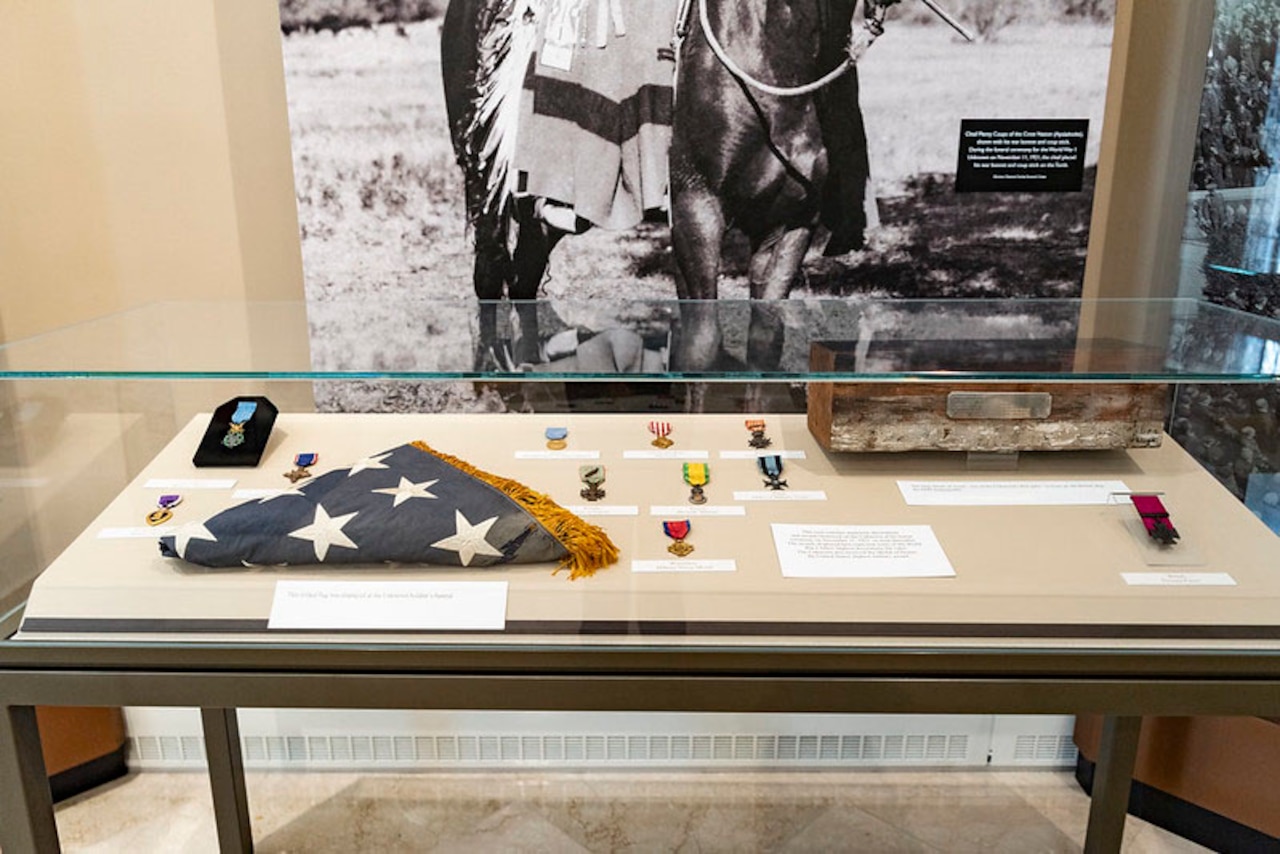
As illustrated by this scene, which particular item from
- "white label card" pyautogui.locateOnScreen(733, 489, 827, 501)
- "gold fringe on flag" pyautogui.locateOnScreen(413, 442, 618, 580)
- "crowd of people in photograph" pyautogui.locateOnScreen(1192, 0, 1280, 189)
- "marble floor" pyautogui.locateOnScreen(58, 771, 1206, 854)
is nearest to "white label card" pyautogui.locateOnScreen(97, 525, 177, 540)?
"gold fringe on flag" pyautogui.locateOnScreen(413, 442, 618, 580)

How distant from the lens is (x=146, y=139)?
2160 mm

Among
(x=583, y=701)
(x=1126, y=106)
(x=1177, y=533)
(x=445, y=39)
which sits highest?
(x=445, y=39)

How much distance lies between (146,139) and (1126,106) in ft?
7.36

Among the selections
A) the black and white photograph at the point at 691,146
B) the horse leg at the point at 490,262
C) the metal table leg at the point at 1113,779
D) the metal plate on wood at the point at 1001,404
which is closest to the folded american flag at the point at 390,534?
the metal plate on wood at the point at 1001,404

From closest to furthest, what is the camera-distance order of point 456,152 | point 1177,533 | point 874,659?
point 874,659 < point 1177,533 < point 456,152

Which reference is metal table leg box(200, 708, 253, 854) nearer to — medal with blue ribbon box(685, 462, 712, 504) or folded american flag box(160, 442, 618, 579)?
folded american flag box(160, 442, 618, 579)

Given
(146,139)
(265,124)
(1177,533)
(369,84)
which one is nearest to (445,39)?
(369,84)

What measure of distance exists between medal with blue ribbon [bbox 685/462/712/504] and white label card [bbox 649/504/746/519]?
0.06ft

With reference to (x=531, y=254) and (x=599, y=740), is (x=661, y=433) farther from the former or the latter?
(x=599, y=740)

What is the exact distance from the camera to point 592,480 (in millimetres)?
1553

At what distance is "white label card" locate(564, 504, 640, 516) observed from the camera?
1.47m

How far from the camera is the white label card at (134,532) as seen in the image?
4.74ft

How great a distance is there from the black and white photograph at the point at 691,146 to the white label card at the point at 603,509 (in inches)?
24.3

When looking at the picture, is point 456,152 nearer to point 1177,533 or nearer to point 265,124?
point 265,124
